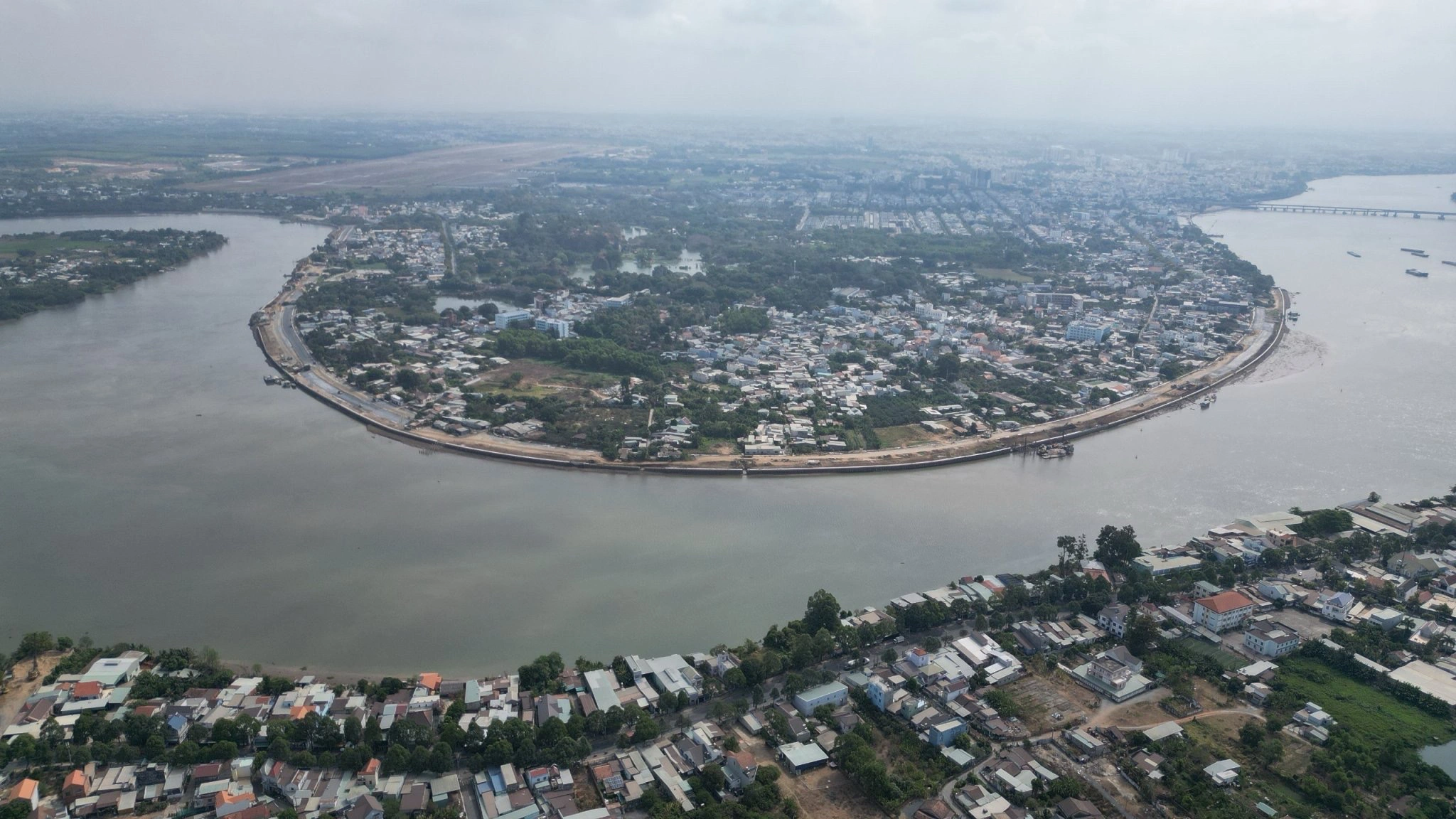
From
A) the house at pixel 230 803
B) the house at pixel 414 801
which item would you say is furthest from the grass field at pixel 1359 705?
the house at pixel 230 803

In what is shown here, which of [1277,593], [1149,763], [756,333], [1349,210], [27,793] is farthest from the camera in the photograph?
[1349,210]

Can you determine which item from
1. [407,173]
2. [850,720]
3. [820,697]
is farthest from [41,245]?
[850,720]

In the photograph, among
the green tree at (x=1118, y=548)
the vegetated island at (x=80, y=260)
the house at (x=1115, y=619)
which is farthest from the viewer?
the vegetated island at (x=80, y=260)

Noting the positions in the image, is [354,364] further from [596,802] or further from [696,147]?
[696,147]

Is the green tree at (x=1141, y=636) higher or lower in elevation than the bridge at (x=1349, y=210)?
Result: lower

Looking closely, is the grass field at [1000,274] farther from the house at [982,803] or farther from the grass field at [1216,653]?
the house at [982,803]

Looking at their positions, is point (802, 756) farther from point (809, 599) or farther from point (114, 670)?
point (114, 670)
